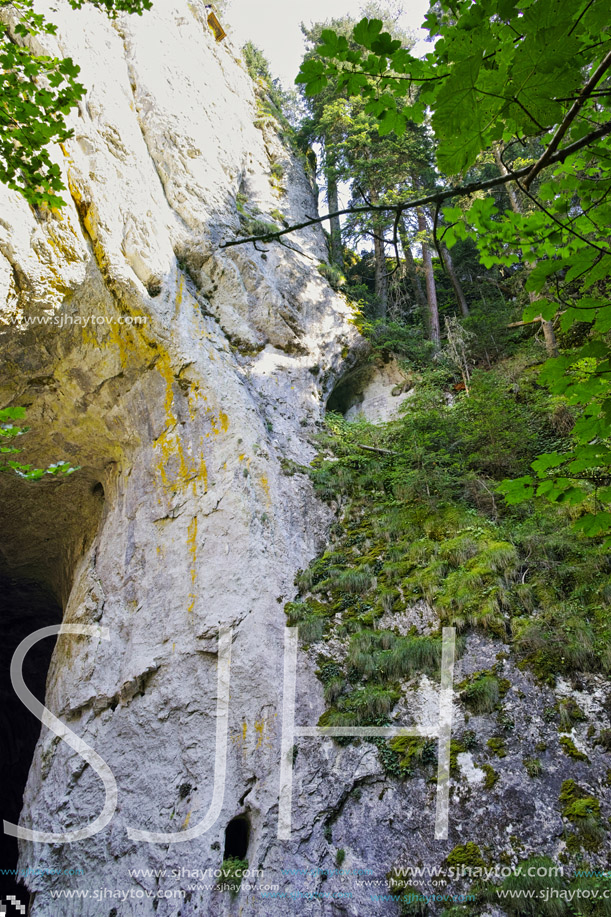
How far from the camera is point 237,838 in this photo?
502cm

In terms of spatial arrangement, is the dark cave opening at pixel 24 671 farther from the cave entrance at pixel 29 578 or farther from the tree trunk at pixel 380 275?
the tree trunk at pixel 380 275

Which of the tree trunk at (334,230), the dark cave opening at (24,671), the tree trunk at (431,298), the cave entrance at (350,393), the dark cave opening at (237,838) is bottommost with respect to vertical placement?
the dark cave opening at (237,838)

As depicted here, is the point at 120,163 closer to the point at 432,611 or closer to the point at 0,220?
the point at 0,220

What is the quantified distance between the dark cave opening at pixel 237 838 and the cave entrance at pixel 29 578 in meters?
3.09

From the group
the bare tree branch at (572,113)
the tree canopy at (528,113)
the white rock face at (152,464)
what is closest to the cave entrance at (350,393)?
the white rock face at (152,464)

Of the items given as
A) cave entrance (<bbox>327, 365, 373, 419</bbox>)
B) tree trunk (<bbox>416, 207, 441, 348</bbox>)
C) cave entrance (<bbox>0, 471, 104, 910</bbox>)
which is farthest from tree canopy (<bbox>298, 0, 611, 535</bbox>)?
tree trunk (<bbox>416, 207, 441, 348</bbox>)

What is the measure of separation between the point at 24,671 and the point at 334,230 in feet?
50.6

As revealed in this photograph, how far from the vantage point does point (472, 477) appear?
25.8ft

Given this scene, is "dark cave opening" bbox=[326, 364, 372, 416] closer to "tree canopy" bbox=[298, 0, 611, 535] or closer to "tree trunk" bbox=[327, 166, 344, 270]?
"tree trunk" bbox=[327, 166, 344, 270]

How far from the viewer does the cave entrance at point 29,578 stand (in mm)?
8688

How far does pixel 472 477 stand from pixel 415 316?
29.5 ft

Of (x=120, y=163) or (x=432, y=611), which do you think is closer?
(x=432, y=611)

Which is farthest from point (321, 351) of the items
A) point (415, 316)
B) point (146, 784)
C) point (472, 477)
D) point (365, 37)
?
point (365, 37)

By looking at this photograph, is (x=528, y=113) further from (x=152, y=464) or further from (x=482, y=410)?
(x=482, y=410)
